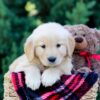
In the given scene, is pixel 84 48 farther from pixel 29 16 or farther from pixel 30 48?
pixel 29 16

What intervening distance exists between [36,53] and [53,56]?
0.13 metres

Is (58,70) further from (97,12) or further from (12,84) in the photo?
(97,12)

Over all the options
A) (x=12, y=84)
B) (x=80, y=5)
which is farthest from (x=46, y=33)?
(x=80, y=5)

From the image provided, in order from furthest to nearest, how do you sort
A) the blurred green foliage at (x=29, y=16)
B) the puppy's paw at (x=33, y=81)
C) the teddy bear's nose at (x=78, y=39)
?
the blurred green foliage at (x=29, y=16)
the teddy bear's nose at (x=78, y=39)
the puppy's paw at (x=33, y=81)

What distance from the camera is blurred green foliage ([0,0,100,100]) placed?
4309 millimetres

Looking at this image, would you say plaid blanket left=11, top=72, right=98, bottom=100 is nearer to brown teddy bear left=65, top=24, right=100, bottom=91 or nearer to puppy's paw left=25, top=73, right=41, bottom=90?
puppy's paw left=25, top=73, right=41, bottom=90

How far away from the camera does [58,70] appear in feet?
9.06

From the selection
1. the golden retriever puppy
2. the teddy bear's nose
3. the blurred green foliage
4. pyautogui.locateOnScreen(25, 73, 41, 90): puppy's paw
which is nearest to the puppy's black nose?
the golden retriever puppy

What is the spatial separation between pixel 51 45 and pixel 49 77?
0.56ft

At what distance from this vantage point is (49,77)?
2.68 metres

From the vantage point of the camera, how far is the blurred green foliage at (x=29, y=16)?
4.31 m

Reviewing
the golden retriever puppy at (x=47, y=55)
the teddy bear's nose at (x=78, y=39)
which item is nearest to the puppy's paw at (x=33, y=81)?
the golden retriever puppy at (x=47, y=55)

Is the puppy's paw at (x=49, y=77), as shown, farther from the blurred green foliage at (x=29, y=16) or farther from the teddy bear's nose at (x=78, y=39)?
the blurred green foliage at (x=29, y=16)

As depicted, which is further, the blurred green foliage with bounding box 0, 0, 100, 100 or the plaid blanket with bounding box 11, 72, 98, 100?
the blurred green foliage with bounding box 0, 0, 100, 100
